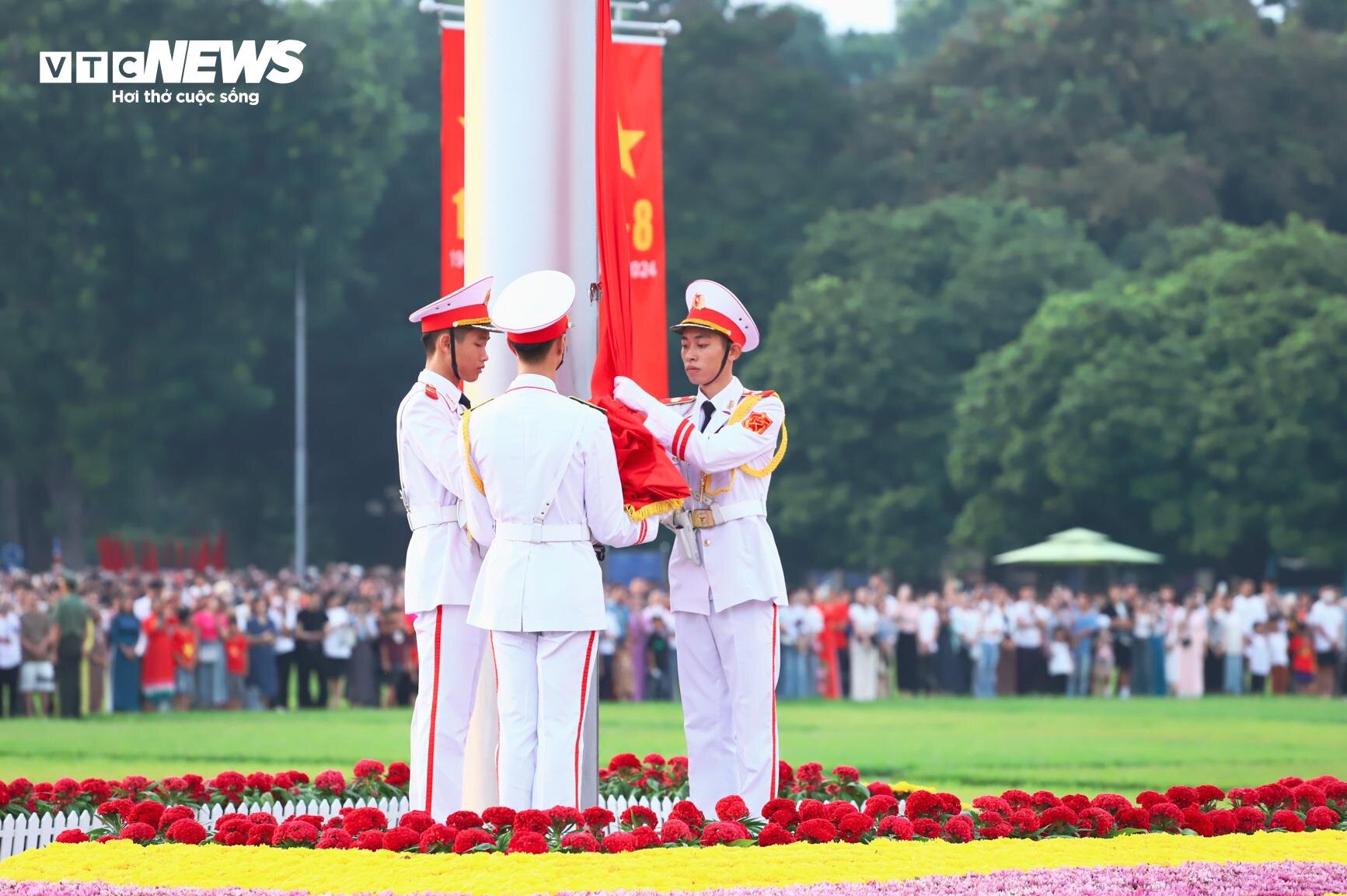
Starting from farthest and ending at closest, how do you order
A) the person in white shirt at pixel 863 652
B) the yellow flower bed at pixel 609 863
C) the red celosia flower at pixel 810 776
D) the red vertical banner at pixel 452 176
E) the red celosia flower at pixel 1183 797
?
the person in white shirt at pixel 863 652
the red vertical banner at pixel 452 176
the red celosia flower at pixel 810 776
the red celosia flower at pixel 1183 797
the yellow flower bed at pixel 609 863

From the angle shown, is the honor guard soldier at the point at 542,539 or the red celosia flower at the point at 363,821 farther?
the honor guard soldier at the point at 542,539

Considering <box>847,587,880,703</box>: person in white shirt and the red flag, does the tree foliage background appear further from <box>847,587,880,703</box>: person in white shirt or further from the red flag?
the red flag

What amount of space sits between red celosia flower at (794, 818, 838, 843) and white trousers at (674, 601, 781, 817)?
1493 millimetres

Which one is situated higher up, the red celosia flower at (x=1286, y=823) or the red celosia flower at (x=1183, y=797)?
the red celosia flower at (x=1183, y=797)

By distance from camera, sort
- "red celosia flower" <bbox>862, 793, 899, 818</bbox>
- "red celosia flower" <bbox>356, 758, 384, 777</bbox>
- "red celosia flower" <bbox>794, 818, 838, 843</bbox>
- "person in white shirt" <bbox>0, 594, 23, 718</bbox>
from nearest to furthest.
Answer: "red celosia flower" <bbox>794, 818, 838, 843</bbox> < "red celosia flower" <bbox>862, 793, 899, 818</bbox> < "red celosia flower" <bbox>356, 758, 384, 777</bbox> < "person in white shirt" <bbox>0, 594, 23, 718</bbox>

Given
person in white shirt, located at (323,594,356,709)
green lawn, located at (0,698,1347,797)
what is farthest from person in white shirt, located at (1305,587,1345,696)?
person in white shirt, located at (323,594,356,709)

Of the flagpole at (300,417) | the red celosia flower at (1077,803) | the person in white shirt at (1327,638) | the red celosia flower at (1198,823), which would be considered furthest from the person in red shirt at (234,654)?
the flagpole at (300,417)

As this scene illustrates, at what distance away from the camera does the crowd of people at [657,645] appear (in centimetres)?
2770

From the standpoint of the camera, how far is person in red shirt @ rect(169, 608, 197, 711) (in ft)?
92.8

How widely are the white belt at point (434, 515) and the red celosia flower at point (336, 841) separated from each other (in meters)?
1.99

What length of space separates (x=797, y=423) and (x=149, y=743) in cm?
3639

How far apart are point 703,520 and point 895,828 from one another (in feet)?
6.59

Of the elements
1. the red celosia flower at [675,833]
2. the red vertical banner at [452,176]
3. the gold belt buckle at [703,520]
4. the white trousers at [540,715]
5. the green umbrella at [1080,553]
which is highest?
the red vertical banner at [452,176]

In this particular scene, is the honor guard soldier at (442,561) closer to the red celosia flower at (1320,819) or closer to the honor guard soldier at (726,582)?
the honor guard soldier at (726,582)
